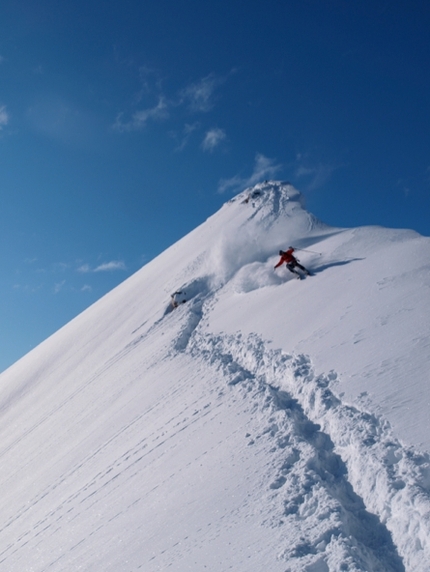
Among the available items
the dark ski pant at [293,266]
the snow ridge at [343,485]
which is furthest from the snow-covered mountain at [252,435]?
the dark ski pant at [293,266]

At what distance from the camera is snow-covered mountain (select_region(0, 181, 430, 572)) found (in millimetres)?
5312

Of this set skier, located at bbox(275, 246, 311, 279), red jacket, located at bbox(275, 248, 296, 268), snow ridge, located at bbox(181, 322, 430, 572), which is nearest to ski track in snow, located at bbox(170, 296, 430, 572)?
snow ridge, located at bbox(181, 322, 430, 572)

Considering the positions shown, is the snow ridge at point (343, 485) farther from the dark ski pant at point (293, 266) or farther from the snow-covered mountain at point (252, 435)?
the dark ski pant at point (293, 266)

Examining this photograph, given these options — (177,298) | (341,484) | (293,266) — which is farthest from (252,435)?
(177,298)

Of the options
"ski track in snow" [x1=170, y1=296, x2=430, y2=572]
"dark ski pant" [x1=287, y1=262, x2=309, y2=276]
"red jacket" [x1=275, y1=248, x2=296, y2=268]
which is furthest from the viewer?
"red jacket" [x1=275, y1=248, x2=296, y2=268]

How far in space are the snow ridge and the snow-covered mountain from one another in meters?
0.02

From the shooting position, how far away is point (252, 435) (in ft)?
24.4

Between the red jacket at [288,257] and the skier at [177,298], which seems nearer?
the red jacket at [288,257]

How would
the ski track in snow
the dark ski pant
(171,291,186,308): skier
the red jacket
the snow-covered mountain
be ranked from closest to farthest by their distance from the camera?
the ski track in snow → the snow-covered mountain → the dark ski pant → the red jacket → (171,291,186,308): skier

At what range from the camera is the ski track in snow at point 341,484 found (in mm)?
4711

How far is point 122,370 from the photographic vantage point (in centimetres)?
1415

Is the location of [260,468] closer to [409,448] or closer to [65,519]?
[409,448]

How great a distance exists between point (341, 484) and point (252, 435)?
1.82 m

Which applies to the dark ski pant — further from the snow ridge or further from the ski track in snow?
the snow ridge
